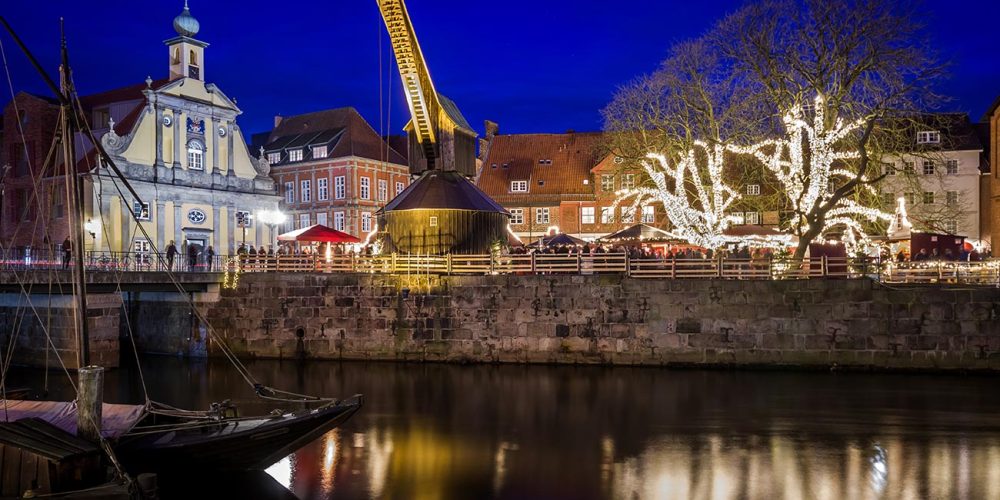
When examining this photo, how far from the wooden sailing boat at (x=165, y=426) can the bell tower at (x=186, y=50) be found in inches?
1348

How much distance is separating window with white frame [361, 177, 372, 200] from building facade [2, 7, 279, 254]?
9526mm

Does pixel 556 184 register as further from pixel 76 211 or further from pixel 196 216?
pixel 76 211

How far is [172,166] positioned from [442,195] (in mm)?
19635

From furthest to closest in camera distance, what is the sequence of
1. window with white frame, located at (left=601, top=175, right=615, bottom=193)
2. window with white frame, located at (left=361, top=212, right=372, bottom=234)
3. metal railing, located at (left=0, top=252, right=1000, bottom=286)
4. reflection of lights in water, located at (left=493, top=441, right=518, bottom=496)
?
window with white frame, located at (left=361, top=212, right=372, bottom=234) < window with white frame, located at (left=601, top=175, right=615, bottom=193) < metal railing, located at (left=0, top=252, right=1000, bottom=286) < reflection of lights in water, located at (left=493, top=441, right=518, bottom=496)

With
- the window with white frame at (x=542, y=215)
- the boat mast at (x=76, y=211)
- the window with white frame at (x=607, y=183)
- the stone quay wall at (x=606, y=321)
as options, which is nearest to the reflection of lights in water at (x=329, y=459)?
the boat mast at (x=76, y=211)

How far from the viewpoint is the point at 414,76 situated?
35.0m

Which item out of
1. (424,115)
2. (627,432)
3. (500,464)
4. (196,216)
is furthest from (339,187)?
(500,464)

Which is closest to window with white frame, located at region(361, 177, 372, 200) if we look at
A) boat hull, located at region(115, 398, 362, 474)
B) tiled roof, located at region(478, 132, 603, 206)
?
tiled roof, located at region(478, 132, 603, 206)

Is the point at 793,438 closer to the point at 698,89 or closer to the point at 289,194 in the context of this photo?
the point at 698,89

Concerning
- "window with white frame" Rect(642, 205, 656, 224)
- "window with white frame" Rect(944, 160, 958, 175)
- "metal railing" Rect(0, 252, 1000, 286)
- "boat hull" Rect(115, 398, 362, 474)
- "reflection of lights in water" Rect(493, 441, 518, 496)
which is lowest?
"reflection of lights in water" Rect(493, 441, 518, 496)

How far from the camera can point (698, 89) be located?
3581 cm

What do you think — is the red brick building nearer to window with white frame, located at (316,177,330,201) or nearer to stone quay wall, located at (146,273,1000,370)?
window with white frame, located at (316,177,330,201)

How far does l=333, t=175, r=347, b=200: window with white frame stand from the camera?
198 feet

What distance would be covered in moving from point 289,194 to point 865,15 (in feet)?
150
